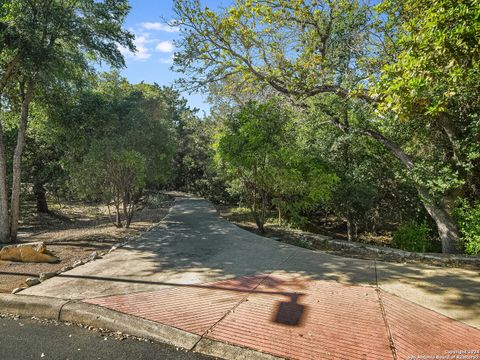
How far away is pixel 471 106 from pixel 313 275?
631 centimetres

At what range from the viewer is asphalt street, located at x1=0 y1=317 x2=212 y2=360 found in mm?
3455

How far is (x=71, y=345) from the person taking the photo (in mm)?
3699

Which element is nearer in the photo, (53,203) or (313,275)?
(313,275)

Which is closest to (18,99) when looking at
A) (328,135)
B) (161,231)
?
(161,231)

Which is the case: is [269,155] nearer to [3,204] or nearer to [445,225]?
[445,225]

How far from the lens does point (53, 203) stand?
23688 millimetres

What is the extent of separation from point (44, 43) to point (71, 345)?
958cm

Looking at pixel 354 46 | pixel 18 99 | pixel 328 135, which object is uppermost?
pixel 354 46

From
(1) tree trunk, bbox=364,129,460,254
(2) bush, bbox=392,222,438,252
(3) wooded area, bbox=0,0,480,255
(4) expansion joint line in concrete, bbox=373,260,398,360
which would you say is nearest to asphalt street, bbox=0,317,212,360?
(4) expansion joint line in concrete, bbox=373,260,398,360

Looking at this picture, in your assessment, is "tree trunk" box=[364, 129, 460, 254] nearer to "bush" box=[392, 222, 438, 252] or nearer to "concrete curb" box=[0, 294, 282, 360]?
"bush" box=[392, 222, 438, 252]

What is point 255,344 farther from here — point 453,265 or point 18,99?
point 18,99

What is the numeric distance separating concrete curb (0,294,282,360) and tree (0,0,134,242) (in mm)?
6557

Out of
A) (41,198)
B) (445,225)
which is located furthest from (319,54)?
(41,198)

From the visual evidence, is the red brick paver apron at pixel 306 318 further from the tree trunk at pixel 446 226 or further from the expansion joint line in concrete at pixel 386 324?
→ the tree trunk at pixel 446 226
